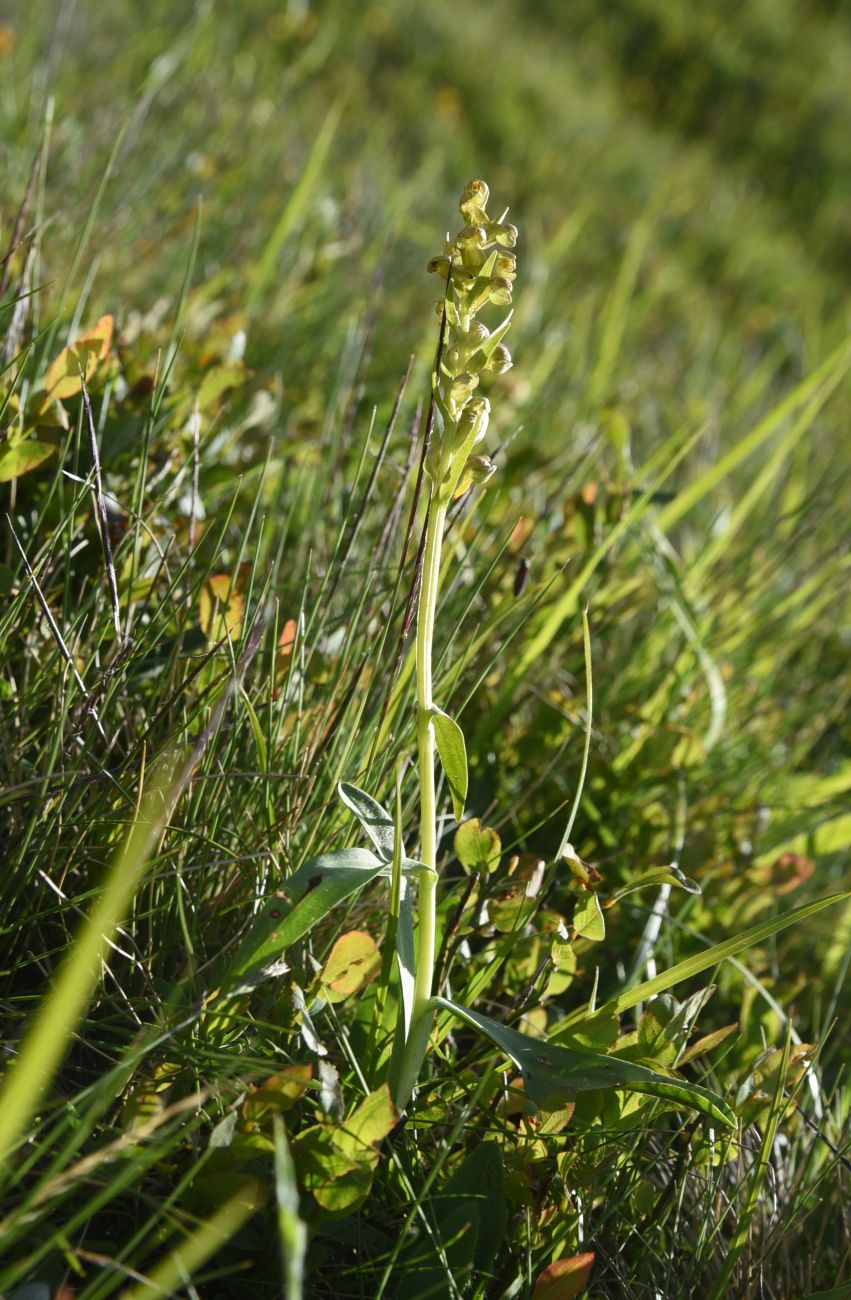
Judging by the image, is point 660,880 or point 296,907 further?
point 660,880

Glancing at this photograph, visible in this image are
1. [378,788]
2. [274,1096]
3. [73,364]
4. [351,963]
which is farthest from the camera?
[73,364]

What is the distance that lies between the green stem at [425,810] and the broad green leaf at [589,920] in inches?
5.0

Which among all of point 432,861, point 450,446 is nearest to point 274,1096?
point 432,861

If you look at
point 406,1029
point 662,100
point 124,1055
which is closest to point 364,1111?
point 406,1029

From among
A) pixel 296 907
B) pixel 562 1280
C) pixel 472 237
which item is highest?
pixel 472 237

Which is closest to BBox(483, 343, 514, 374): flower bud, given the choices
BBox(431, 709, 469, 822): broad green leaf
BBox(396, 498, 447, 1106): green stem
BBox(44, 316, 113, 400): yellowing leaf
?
BBox(396, 498, 447, 1106): green stem

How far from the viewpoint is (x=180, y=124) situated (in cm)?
240

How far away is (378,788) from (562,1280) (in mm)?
408

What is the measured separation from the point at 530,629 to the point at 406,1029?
592 millimetres

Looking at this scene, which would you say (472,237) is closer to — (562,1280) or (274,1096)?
(274,1096)

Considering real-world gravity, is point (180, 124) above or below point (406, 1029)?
below

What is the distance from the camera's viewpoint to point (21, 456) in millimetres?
1022

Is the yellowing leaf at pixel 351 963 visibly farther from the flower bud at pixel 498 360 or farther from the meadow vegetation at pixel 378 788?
the flower bud at pixel 498 360

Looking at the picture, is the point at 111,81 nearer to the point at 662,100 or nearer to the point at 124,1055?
the point at 124,1055
